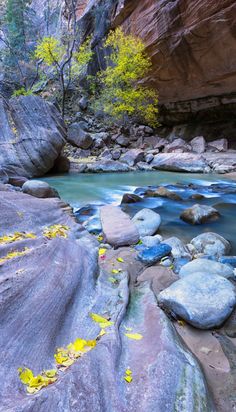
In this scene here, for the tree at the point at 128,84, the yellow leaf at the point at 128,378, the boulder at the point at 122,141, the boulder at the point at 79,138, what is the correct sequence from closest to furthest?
the yellow leaf at the point at 128,378 < the tree at the point at 128,84 < the boulder at the point at 79,138 < the boulder at the point at 122,141

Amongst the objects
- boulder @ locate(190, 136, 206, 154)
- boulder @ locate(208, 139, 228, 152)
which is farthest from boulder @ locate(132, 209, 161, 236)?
boulder @ locate(208, 139, 228, 152)

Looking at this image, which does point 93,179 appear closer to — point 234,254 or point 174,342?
point 234,254

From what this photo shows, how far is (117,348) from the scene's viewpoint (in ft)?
5.19

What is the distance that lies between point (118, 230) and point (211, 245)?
1.37 meters

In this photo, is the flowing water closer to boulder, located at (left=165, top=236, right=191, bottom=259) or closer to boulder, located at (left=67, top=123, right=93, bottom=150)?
boulder, located at (left=165, top=236, right=191, bottom=259)

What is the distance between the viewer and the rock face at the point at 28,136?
927 centimetres

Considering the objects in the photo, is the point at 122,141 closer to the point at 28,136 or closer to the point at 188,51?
the point at 188,51

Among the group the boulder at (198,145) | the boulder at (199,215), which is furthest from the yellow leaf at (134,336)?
the boulder at (198,145)

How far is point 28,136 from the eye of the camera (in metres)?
9.94

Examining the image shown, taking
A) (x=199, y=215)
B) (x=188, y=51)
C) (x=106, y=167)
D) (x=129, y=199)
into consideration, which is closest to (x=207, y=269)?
(x=199, y=215)

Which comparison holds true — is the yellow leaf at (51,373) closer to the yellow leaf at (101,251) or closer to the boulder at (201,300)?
the boulder at (201,300)

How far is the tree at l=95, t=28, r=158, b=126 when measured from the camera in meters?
16.6

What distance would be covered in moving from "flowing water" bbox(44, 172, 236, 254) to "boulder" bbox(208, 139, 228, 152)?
514 centimetres

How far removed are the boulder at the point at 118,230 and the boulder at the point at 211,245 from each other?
0.89 meters
